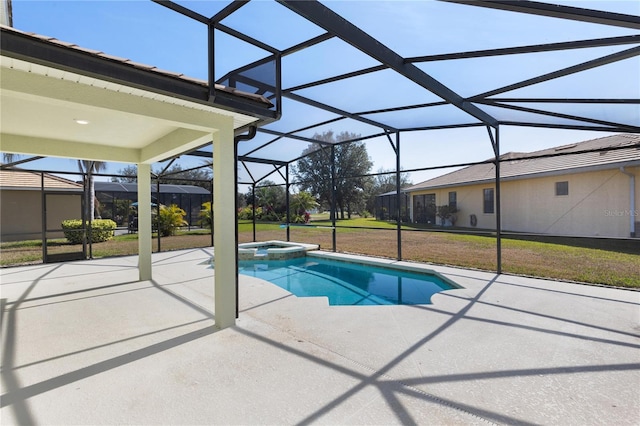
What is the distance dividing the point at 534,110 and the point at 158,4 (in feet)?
17.2

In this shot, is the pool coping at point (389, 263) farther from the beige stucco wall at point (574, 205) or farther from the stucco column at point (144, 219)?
the beige stucco wall at point (574, 205)

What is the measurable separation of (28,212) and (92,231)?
151 inches

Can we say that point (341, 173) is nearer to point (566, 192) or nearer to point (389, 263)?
point (566, 192)

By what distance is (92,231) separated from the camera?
1212cm

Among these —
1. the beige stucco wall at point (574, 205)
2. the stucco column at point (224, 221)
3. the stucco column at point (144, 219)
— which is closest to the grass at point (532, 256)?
the beige stucco wall at point (574, 205)

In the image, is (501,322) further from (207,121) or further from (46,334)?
(46,334)

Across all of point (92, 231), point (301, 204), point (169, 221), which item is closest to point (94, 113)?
point (92, 231)

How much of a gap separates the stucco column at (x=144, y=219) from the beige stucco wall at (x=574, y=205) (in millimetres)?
10346

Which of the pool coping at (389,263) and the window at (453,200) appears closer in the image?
the pool coping at (389,263)

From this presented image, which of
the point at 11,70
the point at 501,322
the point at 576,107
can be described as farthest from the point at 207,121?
the point at 576,107

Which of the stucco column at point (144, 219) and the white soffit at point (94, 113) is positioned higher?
the white soffit at point (94, 113)

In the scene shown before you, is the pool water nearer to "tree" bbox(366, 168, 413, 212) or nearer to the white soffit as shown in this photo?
the white soffit

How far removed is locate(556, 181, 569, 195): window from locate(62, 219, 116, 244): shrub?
14887 mm

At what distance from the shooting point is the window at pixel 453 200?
1489 centimetres
